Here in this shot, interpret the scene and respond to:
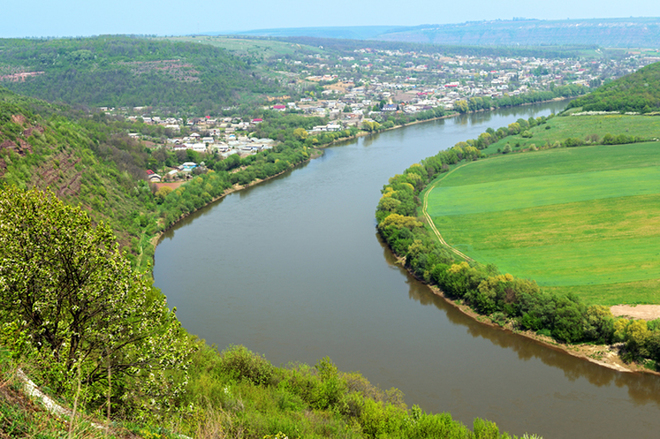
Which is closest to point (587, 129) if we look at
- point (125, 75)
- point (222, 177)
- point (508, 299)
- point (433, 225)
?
point (433, 225)

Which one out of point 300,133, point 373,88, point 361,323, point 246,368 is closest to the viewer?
point 246,368

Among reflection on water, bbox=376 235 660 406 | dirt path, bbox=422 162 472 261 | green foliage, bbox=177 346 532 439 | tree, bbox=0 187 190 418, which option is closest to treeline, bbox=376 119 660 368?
dirt path, bbox=422 162 472 261

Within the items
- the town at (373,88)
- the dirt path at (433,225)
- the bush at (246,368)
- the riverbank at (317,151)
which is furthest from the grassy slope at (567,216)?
the town at (373,88)

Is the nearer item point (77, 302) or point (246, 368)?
point (77, 302)

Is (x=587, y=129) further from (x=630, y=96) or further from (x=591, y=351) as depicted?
(x=591, y=351)

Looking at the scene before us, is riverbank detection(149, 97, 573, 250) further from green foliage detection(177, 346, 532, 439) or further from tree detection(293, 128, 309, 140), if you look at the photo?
green foliage detection(177, 346, 532, 439)

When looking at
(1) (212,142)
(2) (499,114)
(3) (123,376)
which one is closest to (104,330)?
(3) (123,376)

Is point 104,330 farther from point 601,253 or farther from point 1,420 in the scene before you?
point 601,253
